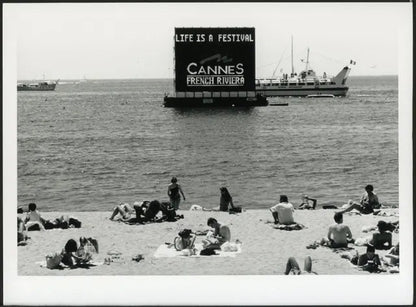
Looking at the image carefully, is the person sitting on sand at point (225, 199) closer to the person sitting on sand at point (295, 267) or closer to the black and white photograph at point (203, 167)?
the black and white photograph at point (203, 167)

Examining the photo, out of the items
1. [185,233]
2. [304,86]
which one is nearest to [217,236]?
[185,233]

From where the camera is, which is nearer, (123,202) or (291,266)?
(291,266)

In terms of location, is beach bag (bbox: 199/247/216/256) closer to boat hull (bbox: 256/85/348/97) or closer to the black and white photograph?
the black and white photograph

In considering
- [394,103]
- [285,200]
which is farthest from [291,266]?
[394,103]

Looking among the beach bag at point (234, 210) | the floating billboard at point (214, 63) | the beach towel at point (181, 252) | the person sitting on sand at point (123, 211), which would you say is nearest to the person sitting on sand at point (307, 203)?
the beach bag at point (234, 210)

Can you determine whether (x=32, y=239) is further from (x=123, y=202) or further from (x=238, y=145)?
(x=238, y=145)

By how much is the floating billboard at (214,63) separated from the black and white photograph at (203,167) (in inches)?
1.4

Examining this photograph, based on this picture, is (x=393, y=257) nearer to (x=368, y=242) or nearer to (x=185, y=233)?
(x=368, y=242)

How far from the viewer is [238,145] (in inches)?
750

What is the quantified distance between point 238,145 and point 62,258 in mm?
6688

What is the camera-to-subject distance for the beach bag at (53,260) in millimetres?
13383

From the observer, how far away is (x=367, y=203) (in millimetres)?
15750

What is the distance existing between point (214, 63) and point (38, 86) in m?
3.47

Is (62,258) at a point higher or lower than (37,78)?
lower
